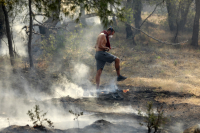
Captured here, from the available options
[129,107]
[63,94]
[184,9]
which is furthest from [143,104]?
[184,9]

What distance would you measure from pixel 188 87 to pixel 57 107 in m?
4.08

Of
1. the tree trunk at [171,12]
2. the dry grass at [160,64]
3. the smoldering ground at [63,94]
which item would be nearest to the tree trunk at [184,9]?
the tree trunk at [171,12]

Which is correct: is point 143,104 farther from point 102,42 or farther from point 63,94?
point 63,94

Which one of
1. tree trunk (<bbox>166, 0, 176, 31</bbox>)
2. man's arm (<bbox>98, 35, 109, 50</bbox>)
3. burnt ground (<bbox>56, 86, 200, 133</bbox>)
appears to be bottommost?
burnt ground (<bbox>56, 86, 200, 133</bbox>)

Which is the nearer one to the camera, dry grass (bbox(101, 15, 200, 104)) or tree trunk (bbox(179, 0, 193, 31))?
dry grass (bbox(101, 15, 200, 104))

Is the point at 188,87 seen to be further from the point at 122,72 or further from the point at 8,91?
the point at 8,91

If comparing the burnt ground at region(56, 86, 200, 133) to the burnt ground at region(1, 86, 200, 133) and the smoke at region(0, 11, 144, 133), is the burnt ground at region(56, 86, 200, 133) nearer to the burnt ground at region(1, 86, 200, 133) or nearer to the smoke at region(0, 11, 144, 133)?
the burnt ground at region(1, 86, 200, 133)

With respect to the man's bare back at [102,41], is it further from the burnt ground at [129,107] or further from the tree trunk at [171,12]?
the tree trunk at [171,12]

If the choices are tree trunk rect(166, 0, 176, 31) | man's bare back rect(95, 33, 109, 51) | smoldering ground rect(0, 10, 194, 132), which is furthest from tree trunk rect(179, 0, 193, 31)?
man's bare back rect(95, 33, 109, 51)

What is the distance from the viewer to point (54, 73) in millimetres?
8477

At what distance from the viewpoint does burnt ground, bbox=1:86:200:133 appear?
12.8ft

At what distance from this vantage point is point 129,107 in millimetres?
5266

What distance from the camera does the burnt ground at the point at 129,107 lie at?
3.89 metres

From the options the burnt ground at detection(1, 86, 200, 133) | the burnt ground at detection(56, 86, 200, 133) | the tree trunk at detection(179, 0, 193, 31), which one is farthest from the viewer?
the tree trunk at detection(179, 0, 193, 31)
